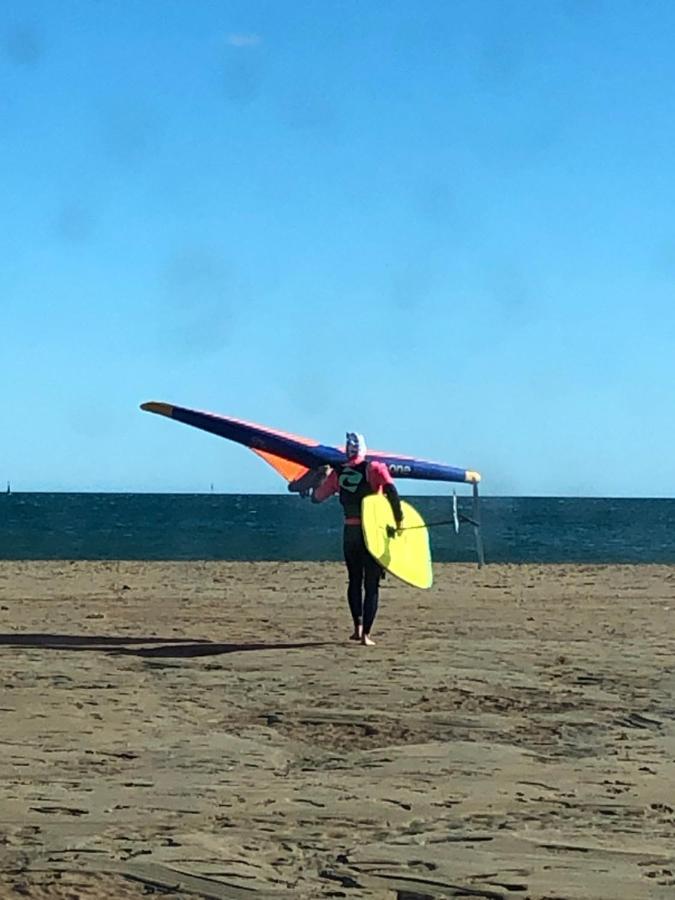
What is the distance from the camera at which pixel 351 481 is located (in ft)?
37.9

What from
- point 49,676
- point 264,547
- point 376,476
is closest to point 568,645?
point 376,476

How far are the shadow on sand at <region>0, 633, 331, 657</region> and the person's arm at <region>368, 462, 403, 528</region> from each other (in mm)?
1155

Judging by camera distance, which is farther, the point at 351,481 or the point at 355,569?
the point at 351,481

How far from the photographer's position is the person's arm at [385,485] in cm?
1151

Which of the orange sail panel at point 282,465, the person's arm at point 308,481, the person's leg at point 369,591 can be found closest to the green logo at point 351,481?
the person's leg at point 369,591

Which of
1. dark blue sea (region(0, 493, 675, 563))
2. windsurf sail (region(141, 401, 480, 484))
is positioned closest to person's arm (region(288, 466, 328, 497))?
windsurf sail (region(141, 401, 480, 484))

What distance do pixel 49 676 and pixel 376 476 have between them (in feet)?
11.1

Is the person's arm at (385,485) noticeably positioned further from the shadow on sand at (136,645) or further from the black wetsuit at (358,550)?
the shadow on sand at (136,645)

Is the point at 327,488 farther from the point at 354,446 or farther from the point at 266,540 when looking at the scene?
the point at 266,540

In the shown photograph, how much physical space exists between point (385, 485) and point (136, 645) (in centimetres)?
231

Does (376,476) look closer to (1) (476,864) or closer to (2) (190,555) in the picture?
(1) (476,864)

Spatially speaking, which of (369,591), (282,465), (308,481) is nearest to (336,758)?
(369,591)

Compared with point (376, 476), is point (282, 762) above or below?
below

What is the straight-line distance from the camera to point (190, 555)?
129 feet
